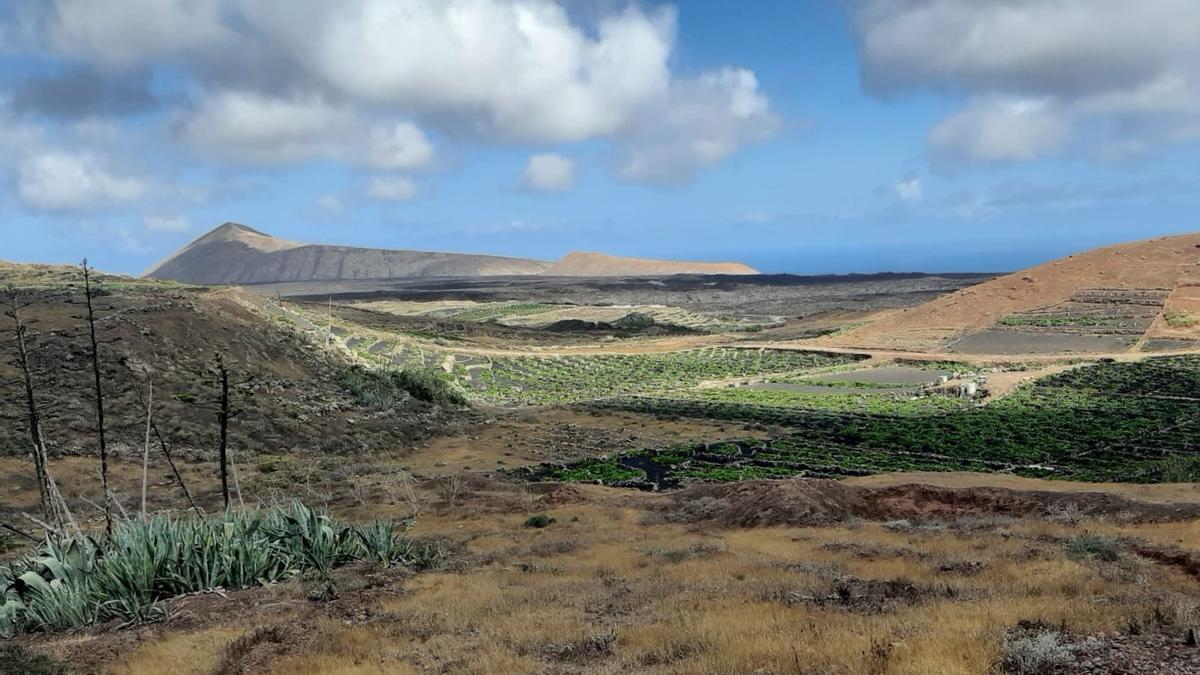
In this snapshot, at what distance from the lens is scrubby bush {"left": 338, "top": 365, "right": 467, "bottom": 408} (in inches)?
1644

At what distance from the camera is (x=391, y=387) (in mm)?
44406

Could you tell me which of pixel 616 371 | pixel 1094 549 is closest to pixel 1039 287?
pixel 616 371

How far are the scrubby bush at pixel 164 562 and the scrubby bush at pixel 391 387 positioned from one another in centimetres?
2921

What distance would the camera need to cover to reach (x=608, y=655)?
23.7ft

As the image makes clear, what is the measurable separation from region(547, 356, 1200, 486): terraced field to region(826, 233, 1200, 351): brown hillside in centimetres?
3123

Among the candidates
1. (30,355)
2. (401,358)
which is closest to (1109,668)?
(30,355)

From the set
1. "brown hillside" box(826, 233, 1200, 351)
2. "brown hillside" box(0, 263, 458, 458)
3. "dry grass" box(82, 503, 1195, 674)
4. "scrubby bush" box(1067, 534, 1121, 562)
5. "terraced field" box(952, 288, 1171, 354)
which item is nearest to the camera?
"dry grass" box(82, 503, 1195, 674)

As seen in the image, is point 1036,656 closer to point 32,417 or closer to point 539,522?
point 539,522

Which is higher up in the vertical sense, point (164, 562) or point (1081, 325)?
point (1081, 325)

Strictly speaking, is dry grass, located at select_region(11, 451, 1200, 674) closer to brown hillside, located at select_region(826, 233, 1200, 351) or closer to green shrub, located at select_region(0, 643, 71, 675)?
green shrub, located at select_region(0, 643, 71, 675)

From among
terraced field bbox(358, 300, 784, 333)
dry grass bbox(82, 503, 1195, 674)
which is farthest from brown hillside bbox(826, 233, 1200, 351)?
dry grass bbox(82, 503, 1195, 674)

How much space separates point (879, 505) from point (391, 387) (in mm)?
30933

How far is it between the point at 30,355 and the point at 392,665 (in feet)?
114

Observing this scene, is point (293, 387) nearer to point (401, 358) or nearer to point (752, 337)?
point (401, 358)
